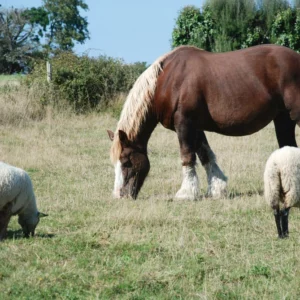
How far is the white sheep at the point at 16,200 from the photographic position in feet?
21.4

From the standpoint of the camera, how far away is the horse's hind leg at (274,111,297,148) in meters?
9.60

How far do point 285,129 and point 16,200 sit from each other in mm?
4521

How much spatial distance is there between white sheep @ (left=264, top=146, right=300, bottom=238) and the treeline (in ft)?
79.6

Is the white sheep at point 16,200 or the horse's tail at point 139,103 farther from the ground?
the horse's tail at point 139,103

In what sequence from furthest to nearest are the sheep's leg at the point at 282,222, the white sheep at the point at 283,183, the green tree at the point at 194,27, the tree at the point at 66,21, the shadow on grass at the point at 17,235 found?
1. the tree at the point at 66,21
2. the green tree at the point at 194,27
3. the shadow on grass at the point at 17,235
4. the sheep's leg at the point at 282,222
5. the white sheep at the point at 283,183

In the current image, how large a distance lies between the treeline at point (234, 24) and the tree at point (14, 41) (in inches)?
753

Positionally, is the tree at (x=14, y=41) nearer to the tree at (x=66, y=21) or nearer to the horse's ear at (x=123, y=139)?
the tree at (x=66, y=21)

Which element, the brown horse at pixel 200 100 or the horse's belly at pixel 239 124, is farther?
the horse's belly at pixel 239 124

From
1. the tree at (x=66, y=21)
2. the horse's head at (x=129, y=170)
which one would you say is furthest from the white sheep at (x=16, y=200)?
the tree at (x=66, y=21)

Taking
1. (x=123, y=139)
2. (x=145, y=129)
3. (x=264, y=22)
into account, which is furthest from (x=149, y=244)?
(x=264, y=22)

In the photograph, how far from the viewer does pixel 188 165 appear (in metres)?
9.38

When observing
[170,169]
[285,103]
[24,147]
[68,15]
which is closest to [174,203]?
[285,103]

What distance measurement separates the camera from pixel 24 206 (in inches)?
270

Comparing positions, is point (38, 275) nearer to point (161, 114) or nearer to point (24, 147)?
point (161, 114)
